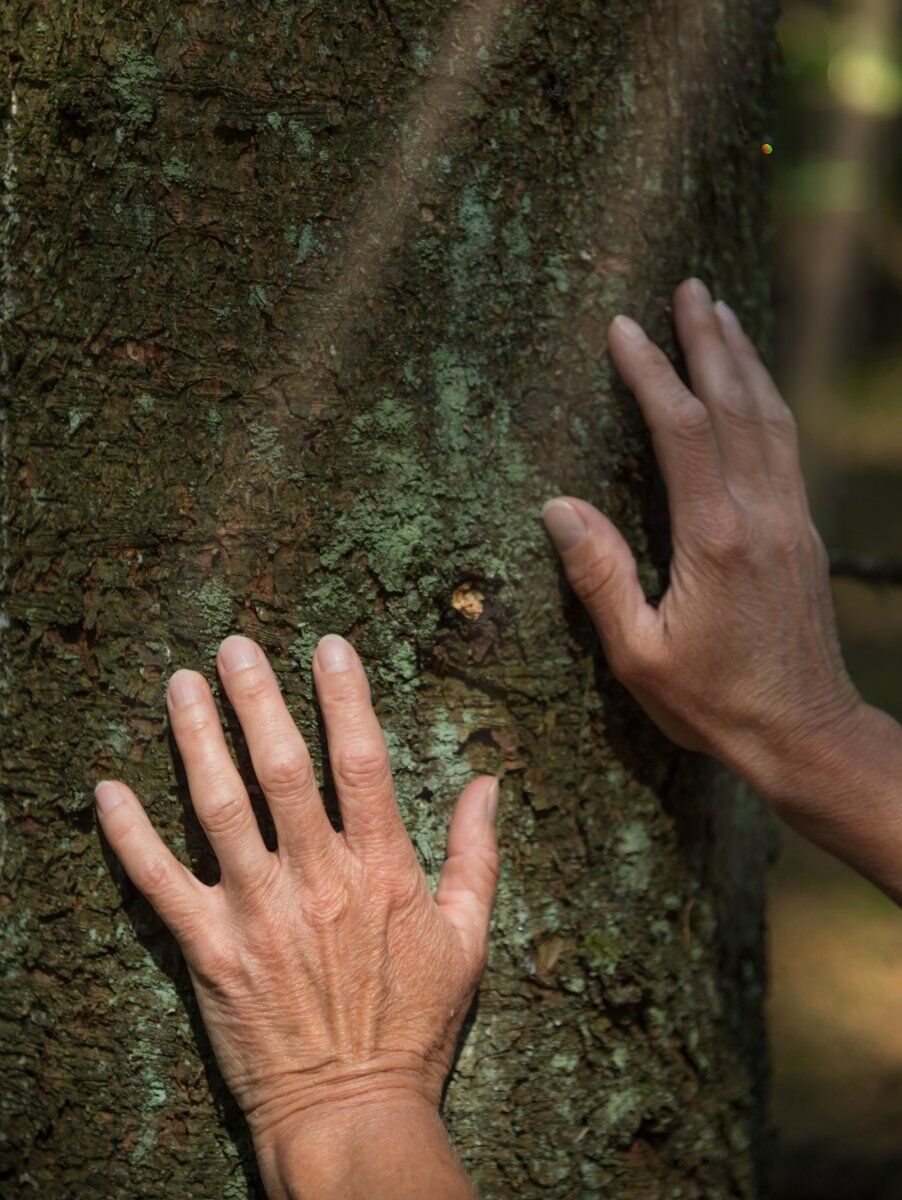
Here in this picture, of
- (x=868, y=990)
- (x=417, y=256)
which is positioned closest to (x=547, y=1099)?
(x=417, y=256)

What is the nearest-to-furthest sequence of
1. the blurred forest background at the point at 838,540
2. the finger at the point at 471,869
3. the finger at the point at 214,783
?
the finger at the point at 214,783 → the finger at the point at 471,869 → the blurred forest background at the point at 838,540

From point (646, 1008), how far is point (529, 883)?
0.29 metres

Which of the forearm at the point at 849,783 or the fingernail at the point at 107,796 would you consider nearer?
the fingernail at the point at 107,796

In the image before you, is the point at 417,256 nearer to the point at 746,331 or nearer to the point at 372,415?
the point at 372,415

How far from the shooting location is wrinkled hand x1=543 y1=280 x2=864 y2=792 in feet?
4.91

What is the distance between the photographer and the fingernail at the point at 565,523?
4.83 ft

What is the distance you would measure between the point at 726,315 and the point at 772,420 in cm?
17

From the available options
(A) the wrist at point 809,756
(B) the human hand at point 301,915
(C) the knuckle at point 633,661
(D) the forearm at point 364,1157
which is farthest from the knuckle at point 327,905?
(A) the wrist at point 809,756

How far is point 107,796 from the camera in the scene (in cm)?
141

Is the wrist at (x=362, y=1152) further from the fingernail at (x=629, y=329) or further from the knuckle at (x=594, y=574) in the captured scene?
the fingernail at (x=629, y=329)

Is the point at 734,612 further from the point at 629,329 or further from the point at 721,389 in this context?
the point at 629,329

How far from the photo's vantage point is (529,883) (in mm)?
1529

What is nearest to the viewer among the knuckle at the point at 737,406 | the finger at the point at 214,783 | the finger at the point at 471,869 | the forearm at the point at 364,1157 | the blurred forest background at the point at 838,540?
the forearm at the point at 364,1157

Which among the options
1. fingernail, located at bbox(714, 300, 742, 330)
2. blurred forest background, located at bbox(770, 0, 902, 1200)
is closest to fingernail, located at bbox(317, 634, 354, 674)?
fingernail, located at bbox(714, 300, 742, 330)
